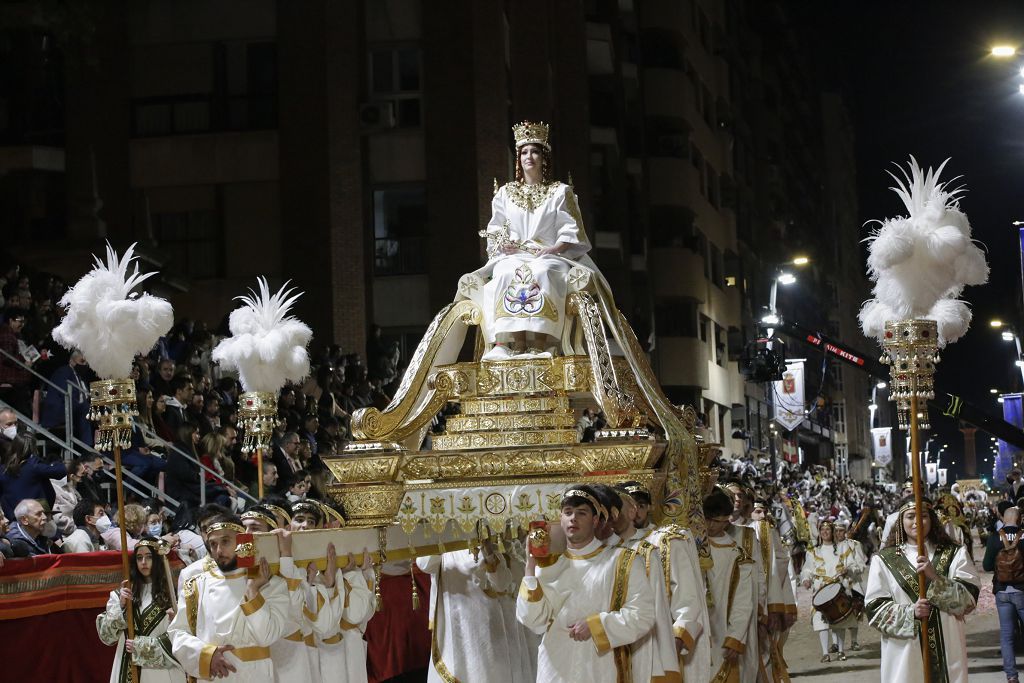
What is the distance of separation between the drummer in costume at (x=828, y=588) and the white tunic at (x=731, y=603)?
719cm

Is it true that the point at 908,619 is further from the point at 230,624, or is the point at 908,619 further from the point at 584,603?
the point at 230,624

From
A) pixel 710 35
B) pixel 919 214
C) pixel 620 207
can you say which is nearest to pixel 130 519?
pixel 919 214

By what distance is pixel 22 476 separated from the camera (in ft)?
41.7

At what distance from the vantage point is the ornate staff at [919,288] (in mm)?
10273

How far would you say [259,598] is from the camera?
882 centimetres

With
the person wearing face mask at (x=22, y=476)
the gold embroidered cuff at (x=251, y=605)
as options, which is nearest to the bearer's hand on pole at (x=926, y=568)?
the gold embroidered cuff at (x=251, y=605)

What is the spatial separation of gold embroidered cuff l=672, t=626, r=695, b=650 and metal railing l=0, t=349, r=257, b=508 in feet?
18.6

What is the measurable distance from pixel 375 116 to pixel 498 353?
62.6ft

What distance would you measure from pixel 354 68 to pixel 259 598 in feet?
72.0

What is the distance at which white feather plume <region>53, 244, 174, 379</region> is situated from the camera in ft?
33.4

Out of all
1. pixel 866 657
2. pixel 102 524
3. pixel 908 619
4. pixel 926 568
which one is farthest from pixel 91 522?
pixel 866 657

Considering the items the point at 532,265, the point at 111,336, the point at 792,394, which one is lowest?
the point at 111,336

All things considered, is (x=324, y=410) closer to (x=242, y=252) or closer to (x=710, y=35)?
(x=242, y=252)

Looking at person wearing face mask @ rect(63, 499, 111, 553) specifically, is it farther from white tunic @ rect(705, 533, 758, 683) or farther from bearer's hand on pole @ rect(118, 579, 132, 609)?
white tunic @ rect(705, 533, 758, 683)
